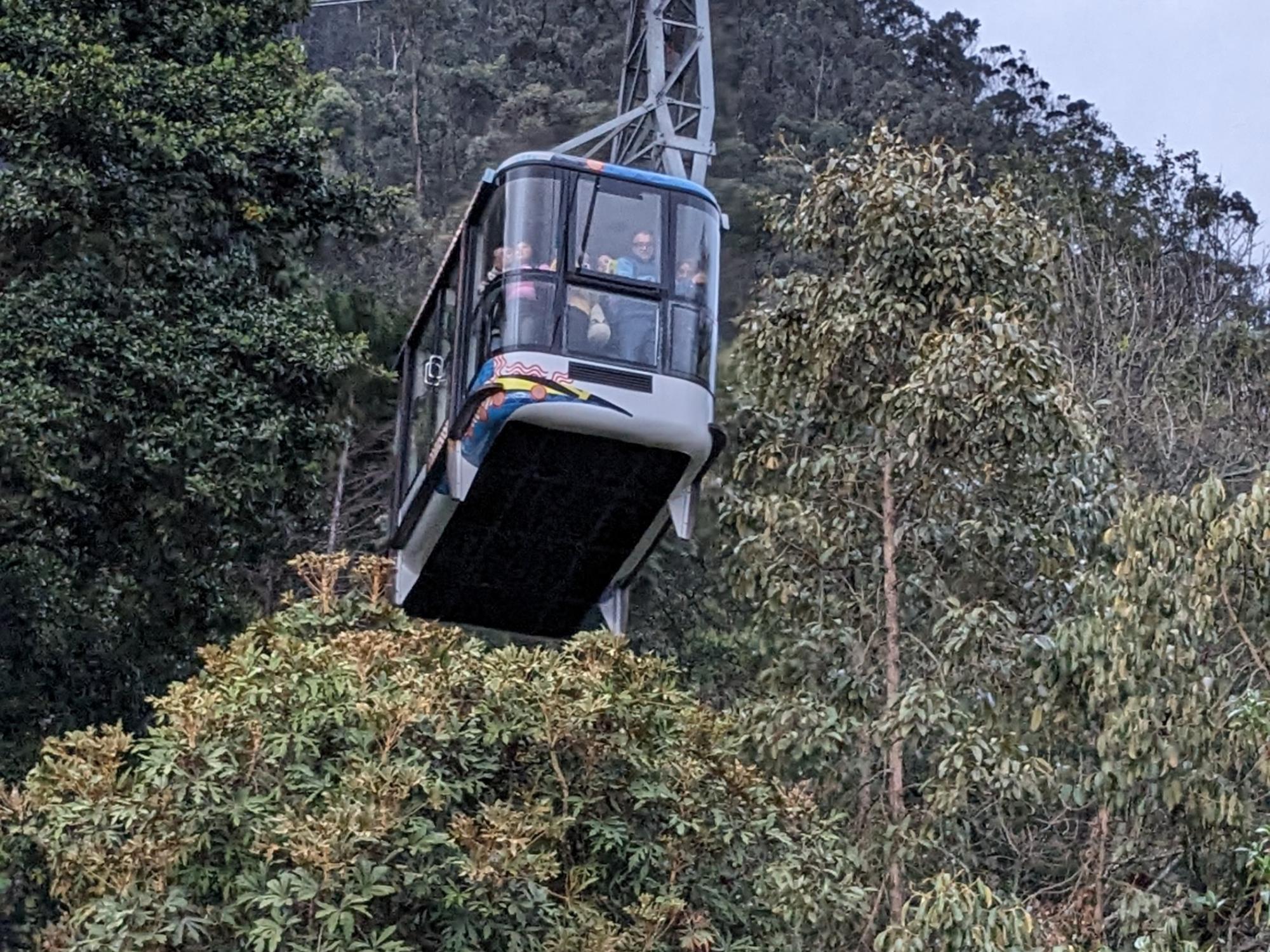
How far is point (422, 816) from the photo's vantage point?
6977mm

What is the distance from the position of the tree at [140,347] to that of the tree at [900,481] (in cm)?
381

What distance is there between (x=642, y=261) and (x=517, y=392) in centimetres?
94

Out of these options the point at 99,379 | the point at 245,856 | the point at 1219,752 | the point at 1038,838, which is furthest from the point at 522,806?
the point at 99,379

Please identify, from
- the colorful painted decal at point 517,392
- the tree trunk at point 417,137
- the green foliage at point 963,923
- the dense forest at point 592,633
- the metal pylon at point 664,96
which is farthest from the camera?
the tree trunk at point 417,137

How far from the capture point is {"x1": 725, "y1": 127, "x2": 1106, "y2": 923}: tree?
8.59 meters

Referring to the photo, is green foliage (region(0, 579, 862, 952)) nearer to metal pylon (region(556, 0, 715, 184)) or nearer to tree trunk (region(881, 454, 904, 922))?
tree trunk (region(881, 454, 904, 922))

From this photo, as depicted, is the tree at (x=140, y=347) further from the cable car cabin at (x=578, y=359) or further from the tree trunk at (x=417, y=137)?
the tree trunk at (x=417, y=137)

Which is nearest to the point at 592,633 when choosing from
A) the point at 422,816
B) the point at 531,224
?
the point at 422,816

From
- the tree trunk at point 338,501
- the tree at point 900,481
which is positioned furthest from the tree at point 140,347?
the tree at point 900,481

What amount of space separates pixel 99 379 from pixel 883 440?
5.26 m

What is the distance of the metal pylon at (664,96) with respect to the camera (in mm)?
10758

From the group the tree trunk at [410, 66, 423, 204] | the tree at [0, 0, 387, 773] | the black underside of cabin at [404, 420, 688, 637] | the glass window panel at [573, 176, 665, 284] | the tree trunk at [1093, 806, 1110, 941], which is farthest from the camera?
the tree trunk at [410, 66, 423, 204]

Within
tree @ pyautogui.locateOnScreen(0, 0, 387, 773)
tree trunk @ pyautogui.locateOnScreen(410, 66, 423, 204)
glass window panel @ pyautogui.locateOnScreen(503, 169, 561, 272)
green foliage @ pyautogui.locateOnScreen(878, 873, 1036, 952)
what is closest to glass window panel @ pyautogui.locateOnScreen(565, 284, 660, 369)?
glass window panel @ pyautogui.locateOnScreen(503, 169, 561, 272)

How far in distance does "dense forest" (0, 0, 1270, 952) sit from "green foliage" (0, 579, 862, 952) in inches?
0.9
